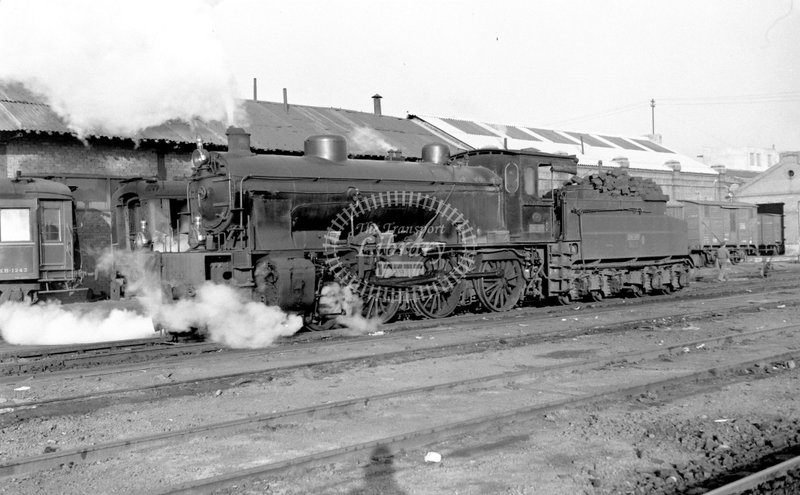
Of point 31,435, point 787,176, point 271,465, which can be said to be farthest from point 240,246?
point 787,176

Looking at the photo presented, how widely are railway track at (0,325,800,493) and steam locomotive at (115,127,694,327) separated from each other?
4.66 m

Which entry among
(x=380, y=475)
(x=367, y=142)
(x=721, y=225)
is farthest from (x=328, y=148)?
(x=721, y=225)

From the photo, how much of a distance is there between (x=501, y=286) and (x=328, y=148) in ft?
16.7

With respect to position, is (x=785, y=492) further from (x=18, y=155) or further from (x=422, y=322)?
(x=18, y=155)

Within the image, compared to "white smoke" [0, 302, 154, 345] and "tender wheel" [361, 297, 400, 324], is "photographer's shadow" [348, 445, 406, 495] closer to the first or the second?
"tender wheel" [361, 297, 400, 324]

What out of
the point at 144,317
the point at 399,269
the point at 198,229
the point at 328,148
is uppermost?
the point at 328,148

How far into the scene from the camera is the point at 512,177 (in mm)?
15625

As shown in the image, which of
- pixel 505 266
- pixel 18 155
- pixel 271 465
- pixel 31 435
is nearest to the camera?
pixel 271 465

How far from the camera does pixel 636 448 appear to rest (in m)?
5.74

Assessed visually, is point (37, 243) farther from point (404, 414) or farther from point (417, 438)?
point (417, 438)

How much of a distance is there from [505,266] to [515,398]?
8.45 m

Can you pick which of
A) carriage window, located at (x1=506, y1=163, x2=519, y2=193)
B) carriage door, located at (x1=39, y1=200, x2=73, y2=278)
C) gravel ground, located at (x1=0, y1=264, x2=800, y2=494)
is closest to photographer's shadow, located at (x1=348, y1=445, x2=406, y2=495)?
gravel ground, located at (x1=0, y1=264, x2=800, y2=494)

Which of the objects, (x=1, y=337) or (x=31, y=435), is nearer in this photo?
(x=31, y=435)

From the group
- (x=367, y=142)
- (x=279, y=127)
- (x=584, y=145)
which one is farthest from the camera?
(x=584, y=145)
